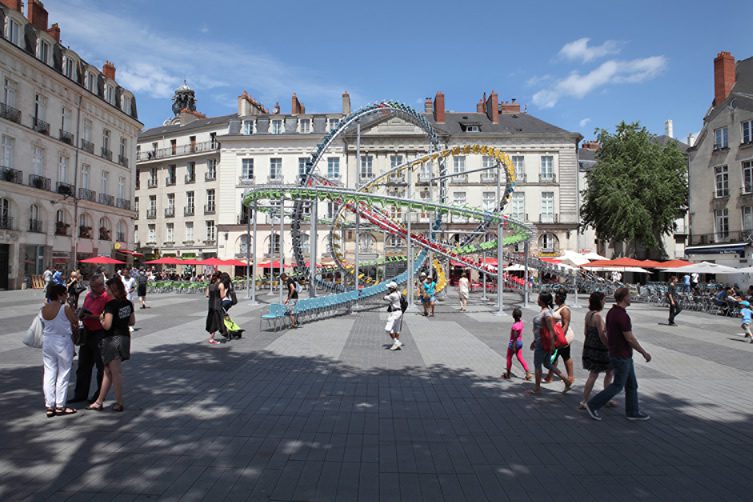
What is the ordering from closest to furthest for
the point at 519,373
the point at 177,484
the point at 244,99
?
the point at 177,484 → the point at 519,373 → the point at 244,99

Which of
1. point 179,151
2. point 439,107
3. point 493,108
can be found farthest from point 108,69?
point 493,108

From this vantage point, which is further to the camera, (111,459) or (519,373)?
(519,373)

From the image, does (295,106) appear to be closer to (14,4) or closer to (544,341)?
(14,4)

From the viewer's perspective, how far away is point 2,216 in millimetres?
30688

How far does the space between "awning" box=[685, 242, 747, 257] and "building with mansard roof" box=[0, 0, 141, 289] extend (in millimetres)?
44185

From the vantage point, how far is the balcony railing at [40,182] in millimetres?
32562

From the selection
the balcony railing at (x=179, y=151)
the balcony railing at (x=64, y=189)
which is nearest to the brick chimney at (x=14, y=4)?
the balcony railing at (x=64, y=189)

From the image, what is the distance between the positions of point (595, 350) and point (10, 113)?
118 ft

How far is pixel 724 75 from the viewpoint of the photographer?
124ft

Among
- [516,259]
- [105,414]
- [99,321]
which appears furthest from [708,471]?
[516,259]

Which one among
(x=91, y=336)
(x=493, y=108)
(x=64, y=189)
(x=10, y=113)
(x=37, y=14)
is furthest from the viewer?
(x=493, y=108)

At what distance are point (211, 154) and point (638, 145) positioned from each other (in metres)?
40.2

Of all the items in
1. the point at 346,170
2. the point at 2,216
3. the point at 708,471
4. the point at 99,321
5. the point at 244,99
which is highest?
the point at 244,99

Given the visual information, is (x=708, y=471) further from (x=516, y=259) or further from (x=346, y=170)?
(x=346, y=170)
